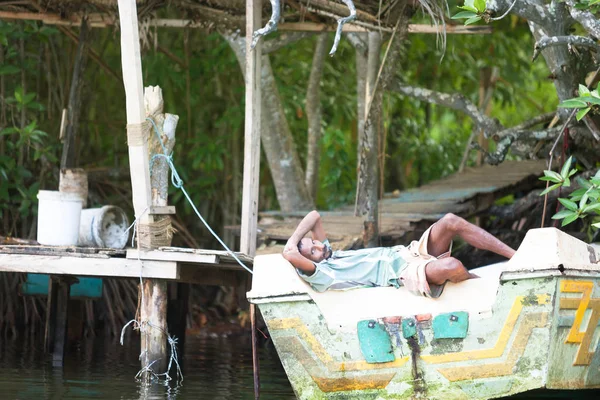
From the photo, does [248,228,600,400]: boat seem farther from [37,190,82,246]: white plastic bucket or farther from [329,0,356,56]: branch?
[37,190,82,246]: white plastic bucket

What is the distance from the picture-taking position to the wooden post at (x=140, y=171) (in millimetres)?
6352

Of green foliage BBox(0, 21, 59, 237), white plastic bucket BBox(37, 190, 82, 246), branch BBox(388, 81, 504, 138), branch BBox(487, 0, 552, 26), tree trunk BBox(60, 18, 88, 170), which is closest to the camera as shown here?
branch BBox(487, 0, 552, 26)

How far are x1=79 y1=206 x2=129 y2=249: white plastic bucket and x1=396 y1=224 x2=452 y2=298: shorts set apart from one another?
2451mm

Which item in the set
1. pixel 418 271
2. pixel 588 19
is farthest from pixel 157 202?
pixel 588 19

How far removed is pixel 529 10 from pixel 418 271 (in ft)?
6.63

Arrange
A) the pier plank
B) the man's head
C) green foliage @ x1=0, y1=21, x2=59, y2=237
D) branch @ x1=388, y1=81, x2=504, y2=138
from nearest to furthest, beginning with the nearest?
the man's head < the pier plank < branch @ x1=388, y1=81, x2=504, y2=138 < green foliage @ x1=0, y1=21, x2=59, y2=237

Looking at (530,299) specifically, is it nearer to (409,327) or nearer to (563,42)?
(409,327)

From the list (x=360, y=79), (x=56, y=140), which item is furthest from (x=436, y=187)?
(x=56, y=140)

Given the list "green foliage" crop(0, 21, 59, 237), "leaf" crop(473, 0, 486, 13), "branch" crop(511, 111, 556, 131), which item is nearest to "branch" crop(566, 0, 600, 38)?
"leaf" crop(473, 0, 486, 13)

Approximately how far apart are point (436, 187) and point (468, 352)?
4934mm

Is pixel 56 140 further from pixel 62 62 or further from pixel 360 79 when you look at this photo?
pixel 360 79

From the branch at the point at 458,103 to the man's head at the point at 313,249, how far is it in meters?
2.37

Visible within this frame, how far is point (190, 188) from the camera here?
10836mm

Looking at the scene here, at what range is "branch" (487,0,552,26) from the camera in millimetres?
6160
